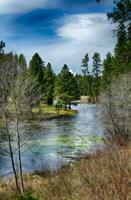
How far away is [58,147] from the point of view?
1581 inches

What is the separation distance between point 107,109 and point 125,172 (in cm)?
3439

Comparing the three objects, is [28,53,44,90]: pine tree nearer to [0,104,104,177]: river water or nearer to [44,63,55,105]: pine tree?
[44,63,55,105]: pine tree

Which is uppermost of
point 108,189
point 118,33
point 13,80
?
point 118,33

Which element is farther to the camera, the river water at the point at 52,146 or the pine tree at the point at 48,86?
the pine tree at the point at 48,86

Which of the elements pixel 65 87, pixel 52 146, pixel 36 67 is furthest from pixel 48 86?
pixel 52 146

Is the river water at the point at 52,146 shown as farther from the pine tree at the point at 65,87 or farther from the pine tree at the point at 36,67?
the pine tree at the point at 65,87

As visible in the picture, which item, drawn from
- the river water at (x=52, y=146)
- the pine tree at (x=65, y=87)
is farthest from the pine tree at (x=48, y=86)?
the river water at (x=52, y=146)

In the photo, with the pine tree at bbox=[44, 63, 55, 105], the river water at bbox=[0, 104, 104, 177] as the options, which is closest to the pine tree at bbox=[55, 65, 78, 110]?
the pine tree at bbox=[44, 63, 55, 105]

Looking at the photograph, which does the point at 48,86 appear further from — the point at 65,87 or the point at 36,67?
the point at 36,67

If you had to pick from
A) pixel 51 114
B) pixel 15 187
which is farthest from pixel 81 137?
pixel 51 114

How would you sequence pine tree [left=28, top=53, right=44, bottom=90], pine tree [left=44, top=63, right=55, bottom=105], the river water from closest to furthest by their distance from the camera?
the river water, pine tree [left=28, top=53, right=44, bottom=90], pine tree [left=44, top=63, right=55, bottom=105]

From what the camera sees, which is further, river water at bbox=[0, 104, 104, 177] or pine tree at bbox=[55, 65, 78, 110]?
pine tree at bbox=[55, 65, 78, 110]

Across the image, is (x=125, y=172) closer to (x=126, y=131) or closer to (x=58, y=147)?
(x=126, y=131)

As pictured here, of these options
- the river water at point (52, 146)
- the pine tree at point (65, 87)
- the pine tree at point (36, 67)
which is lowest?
the river water at point (52, 146)
